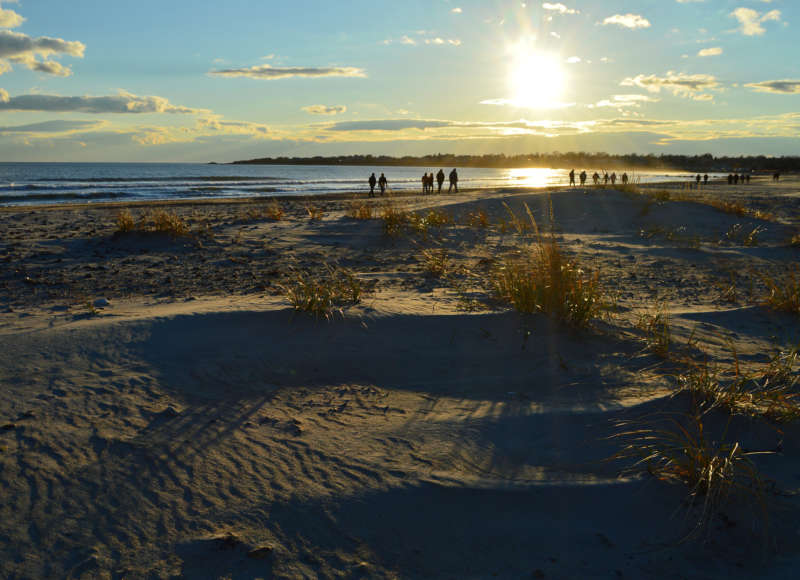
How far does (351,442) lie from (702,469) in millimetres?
1620

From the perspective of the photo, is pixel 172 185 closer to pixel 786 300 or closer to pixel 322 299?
pixel 322 299

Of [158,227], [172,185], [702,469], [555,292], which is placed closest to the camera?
[702,469]

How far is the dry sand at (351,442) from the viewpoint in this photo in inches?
74.5

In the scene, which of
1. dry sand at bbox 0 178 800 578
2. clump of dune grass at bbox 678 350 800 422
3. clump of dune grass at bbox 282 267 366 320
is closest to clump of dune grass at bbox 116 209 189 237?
dry sand at bbox 0 178 800 578

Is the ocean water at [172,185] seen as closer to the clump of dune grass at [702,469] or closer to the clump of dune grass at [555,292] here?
the clump of dune grass at [555,292]

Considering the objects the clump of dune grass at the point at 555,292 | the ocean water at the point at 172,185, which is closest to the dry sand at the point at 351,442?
the clump of dune grass at the point at 555,292

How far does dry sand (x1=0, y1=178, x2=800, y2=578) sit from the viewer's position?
189 cm

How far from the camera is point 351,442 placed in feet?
8.70

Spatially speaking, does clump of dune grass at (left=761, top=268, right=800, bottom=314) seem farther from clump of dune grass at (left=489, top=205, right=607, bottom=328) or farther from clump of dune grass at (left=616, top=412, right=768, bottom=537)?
clump of dune grass at (left=616, top=412, right=768, bottom=537)

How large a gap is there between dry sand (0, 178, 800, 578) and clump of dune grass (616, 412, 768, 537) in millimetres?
56

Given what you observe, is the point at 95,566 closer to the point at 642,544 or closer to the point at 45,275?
the point at 642,544

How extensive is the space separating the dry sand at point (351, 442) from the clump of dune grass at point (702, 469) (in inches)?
2.2

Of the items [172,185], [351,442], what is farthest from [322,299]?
[172,185]

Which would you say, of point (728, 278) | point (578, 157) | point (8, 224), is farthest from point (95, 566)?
point (578, 157)
